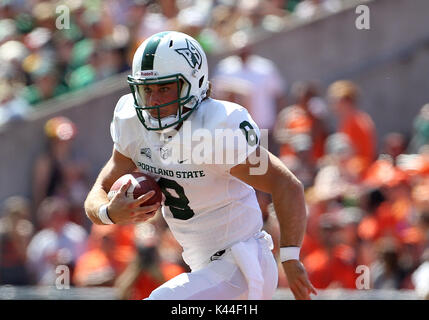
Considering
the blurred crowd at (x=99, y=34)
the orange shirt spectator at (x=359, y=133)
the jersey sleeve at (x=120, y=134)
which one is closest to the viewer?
the jersey sleeve at (x=120, y=134)

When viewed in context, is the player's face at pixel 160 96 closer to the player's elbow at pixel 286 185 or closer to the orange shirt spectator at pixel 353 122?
the player's elbow at pixel 286 185

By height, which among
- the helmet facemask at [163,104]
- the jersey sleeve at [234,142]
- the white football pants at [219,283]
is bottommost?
the white football pants at [219,283]

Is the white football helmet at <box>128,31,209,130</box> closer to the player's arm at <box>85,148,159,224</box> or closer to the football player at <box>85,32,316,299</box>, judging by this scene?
the football player at <box>85,32,316,299</box>

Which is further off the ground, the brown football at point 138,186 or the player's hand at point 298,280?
the brown football at point 138,186

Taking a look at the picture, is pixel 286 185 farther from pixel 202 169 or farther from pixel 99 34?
pixel 99 34

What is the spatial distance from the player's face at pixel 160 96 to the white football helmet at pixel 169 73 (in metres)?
0.02

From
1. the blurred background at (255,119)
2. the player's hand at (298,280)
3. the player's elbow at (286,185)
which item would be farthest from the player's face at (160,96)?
the blurred background at (255,119)

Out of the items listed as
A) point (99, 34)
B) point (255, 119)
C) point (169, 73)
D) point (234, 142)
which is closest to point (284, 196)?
point (234, 142)

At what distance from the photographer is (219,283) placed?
204 inches

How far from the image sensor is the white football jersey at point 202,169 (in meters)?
5.12

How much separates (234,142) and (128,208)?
58cm

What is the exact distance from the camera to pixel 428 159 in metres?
8.91

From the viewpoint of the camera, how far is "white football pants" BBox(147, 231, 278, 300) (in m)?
5.12
